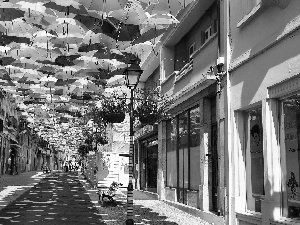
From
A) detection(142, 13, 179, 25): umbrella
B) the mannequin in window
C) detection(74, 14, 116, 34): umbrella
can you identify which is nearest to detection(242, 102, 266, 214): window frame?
the mannequin in window

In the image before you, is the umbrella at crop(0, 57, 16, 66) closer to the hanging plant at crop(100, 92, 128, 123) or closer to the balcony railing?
the hanging plant at crop(100, 92, 128, 123)

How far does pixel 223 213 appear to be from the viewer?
1253 centimetres

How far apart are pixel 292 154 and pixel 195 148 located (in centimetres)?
735

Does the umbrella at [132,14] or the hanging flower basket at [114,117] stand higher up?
the umbrella at [132,14]

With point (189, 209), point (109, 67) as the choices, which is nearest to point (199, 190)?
point (189, 209)

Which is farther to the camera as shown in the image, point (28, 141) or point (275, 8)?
point (28, 141)

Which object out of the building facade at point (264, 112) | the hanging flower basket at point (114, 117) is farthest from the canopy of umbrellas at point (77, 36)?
the building facade at point (264, 112)

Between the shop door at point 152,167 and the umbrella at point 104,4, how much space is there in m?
16.7

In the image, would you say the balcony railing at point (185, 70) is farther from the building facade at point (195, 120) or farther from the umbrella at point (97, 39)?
the umbrella at point (97, 39)

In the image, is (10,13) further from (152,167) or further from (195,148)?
(152,167)

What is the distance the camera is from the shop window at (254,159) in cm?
1070

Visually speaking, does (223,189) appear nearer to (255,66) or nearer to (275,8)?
(255,66)

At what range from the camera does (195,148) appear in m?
16.5

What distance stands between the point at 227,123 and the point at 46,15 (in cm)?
588
